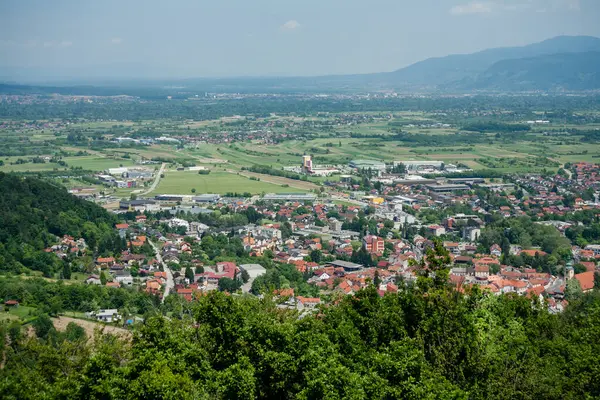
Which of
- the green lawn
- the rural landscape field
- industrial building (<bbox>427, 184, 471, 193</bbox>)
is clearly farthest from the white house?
the green lawn

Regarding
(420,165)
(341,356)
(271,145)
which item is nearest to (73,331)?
(341,356)

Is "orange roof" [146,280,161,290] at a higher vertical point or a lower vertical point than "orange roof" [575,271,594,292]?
higher

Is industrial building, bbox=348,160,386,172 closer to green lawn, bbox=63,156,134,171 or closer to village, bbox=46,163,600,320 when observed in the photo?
village, bbox=46,163,600,320

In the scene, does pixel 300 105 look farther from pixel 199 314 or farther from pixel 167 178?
pixel 199 314

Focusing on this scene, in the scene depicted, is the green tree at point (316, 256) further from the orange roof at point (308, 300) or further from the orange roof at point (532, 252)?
the orange roof at point (532, 252)

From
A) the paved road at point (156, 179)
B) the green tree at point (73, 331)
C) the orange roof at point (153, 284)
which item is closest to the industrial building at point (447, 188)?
the paved road at point (156, 179)
